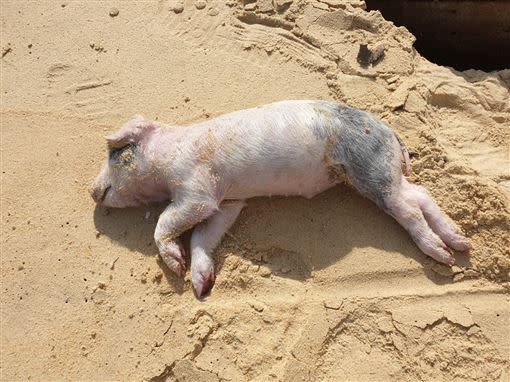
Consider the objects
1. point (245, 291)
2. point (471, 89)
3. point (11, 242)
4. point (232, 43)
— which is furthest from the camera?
point (232, 43)

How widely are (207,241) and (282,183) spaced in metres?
0.74

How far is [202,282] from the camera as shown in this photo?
374cm

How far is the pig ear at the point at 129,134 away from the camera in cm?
388

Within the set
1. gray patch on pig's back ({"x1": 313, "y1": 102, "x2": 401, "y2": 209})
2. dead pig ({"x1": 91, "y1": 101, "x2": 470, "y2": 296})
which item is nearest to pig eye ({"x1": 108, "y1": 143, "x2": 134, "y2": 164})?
dead pig ({"x1": 91, "y1": 101, "x2": 470, "y2": 296})

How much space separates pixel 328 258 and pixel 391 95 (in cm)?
158

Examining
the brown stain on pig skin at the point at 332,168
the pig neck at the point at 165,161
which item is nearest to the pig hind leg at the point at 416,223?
Answer: the brown stain on pig skin at the point at 332,168

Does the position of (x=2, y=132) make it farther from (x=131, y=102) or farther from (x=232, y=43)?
(x=232, y=43)

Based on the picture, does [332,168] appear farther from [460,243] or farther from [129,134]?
[129,134]

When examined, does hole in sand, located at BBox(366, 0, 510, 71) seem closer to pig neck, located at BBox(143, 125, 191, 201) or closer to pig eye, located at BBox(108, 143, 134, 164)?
pig neck, located at BBox(143, 125, 191, 201)

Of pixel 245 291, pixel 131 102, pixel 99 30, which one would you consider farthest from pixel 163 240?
pixel 99 30

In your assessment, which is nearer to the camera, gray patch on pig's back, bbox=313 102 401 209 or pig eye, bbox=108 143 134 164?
gray patch on pig's back, bbox=313 102 401 209

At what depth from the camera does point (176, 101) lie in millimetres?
4547

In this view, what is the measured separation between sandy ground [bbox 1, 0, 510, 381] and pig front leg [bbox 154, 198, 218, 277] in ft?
0.56

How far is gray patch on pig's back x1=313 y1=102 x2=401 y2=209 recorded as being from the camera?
3.66 m
